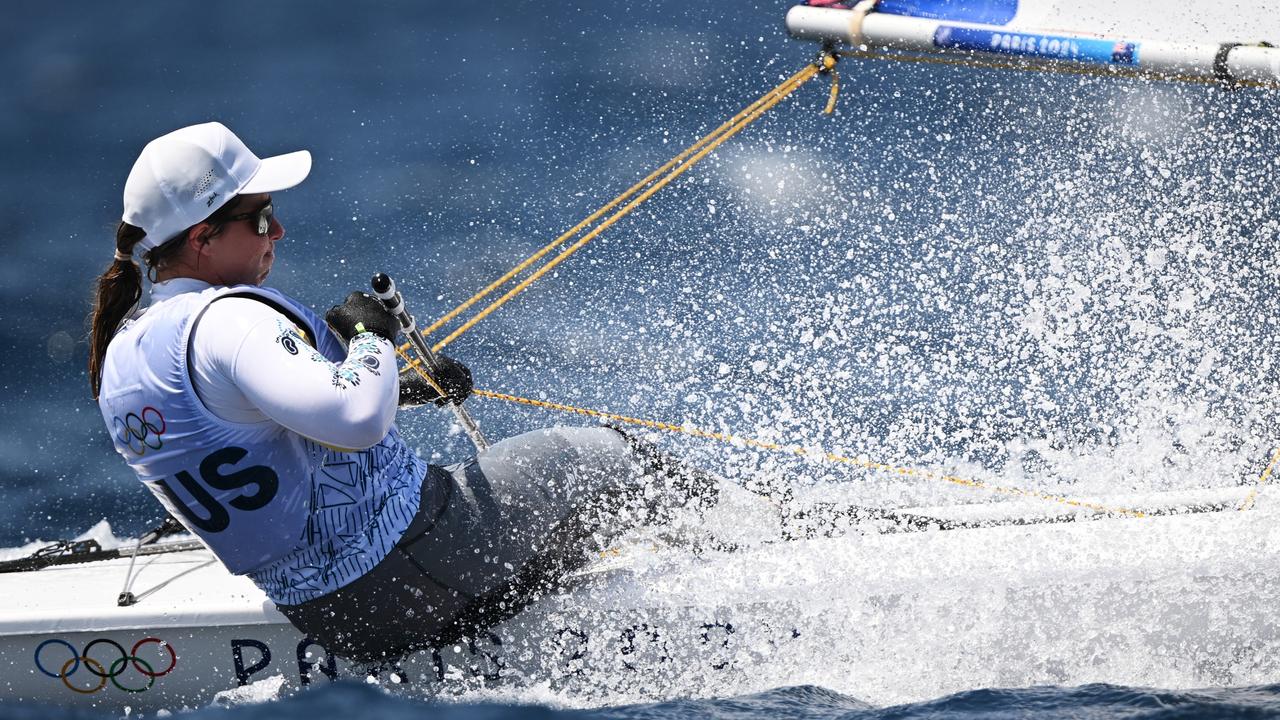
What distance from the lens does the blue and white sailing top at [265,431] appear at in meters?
1.53

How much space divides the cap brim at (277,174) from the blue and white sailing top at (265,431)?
0.14 meters

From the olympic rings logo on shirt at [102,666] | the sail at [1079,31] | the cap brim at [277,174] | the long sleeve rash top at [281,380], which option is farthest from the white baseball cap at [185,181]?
the sail at [1079,31]

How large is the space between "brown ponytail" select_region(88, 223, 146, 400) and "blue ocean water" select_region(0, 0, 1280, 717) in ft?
Answer: 5.18

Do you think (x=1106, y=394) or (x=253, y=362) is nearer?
(x=253, y=362)

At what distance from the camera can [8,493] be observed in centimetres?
400

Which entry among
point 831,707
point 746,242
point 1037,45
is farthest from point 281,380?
point 746,242

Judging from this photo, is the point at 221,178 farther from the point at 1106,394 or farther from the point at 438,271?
the point at 438,271

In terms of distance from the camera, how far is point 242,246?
5.55 ft

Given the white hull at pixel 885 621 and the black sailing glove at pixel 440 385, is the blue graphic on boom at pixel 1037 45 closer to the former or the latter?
the white hull at pixel 885 621

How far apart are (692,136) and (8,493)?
2.90 m

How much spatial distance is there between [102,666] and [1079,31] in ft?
7.03

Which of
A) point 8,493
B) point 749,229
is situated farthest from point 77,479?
point 749,229

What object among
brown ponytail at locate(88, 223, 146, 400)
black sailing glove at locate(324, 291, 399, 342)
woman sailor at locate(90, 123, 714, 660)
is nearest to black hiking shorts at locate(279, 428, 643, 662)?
woman sailor at locate(90, 123, 714, 660)

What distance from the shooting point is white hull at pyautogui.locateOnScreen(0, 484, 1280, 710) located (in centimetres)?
191
